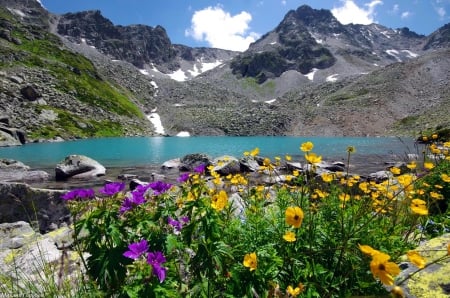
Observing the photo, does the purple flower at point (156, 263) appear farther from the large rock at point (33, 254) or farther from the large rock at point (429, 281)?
the large rock at point (429, 281)

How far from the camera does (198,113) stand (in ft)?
532

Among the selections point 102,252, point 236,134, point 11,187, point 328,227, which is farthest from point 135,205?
point 236,134

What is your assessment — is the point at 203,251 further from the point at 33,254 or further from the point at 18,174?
the point at 18,174

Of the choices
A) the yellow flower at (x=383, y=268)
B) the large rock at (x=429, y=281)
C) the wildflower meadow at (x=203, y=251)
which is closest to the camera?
the yellow flower at (x=383, y=268)

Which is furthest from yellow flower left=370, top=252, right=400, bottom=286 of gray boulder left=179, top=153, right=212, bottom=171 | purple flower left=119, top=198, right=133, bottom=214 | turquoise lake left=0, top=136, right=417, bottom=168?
gray boulder left=179, top=153, right=212, bottom=171

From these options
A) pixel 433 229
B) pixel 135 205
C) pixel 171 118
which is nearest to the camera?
pixel 135 205

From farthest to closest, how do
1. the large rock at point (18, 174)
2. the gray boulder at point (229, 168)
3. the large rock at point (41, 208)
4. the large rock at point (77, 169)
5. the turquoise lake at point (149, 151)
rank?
the turquoise lake at point (149, 151) < the large rock at point (77, 169) < the gray boulder at point (229, 168) < the large rock at point (18, 174) < the large rock at point (41, 208)

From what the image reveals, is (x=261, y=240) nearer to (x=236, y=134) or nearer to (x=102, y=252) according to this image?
(x=102, y=252)

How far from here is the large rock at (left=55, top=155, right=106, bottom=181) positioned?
28.0 m

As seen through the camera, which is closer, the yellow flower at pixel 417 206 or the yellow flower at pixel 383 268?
the yellow flower at pixel 383 268

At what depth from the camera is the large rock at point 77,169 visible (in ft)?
92.0

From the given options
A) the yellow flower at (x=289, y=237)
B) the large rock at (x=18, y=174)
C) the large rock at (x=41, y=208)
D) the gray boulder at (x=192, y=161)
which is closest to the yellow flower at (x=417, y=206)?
the yellow flower at (x=289, y=237)

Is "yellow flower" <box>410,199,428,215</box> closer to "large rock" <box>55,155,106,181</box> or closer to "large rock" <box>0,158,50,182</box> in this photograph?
"large rock" <box>55,155,106,181</box>

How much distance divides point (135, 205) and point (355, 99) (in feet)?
485
